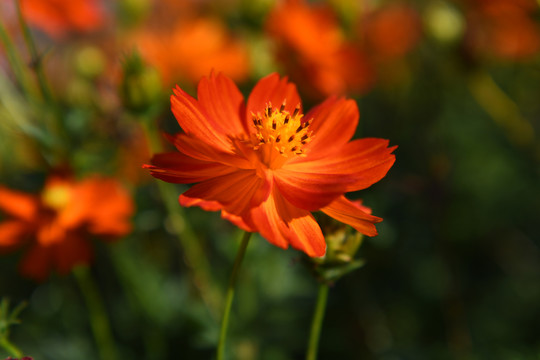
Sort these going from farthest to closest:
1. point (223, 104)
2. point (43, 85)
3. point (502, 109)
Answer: point (502, 109)
point (43, 85)
point (223, 104)

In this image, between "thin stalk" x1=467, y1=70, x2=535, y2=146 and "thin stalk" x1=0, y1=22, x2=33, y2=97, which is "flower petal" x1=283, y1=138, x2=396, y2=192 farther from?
"thin stalk" x1=467, y1=70, x2=535, y2=146

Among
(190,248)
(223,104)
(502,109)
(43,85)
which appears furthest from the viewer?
(502,109)

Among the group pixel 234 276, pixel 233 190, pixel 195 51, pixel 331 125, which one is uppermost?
pixel 195 51

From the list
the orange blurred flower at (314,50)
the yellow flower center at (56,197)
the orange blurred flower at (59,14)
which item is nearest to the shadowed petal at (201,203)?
the yellow flower center at (56,197)

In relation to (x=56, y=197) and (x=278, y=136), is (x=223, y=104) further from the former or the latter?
(x=56, y=197)

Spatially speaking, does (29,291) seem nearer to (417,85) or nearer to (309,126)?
(309,126)

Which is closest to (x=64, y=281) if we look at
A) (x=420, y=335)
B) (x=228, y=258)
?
(x=228, y=258)

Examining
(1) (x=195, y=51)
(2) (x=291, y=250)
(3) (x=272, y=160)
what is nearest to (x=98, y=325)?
(2) (x=291, y=250)
